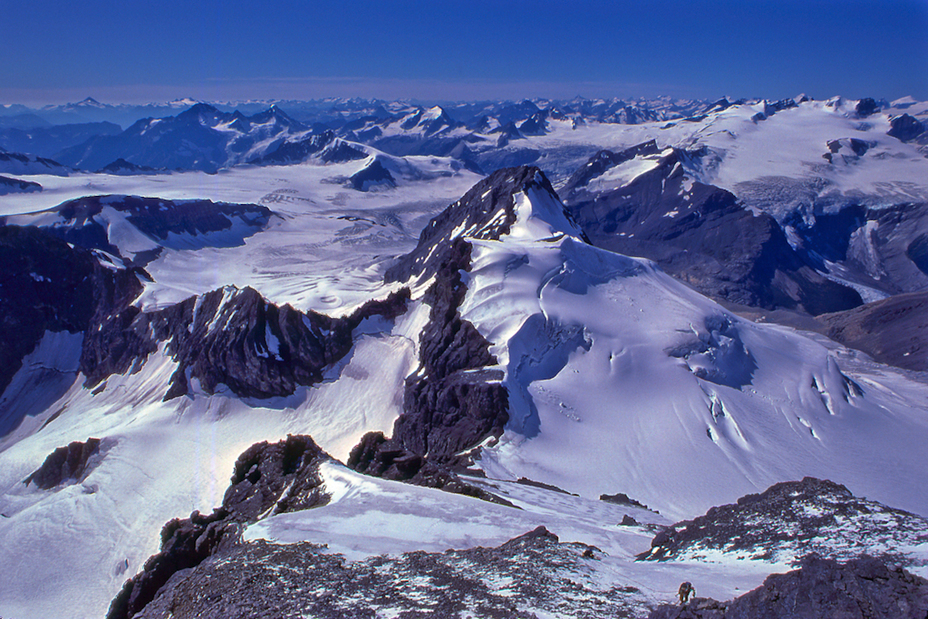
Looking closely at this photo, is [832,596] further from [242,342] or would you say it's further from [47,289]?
[47,289]

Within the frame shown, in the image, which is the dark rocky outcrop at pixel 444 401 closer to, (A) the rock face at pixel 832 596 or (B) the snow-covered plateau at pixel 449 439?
(B) the snow-covered plateau at pixel 449 439

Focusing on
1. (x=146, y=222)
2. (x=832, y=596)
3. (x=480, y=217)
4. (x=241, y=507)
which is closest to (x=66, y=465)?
(x=241, y=507)

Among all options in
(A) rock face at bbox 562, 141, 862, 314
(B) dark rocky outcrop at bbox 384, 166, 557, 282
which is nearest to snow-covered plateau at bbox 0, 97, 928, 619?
(B) dark rocky outcrop at bbox 384, 166, 557, 282

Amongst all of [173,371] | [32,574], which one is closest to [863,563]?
[32,574]

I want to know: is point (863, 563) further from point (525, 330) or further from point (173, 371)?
point (173, 371)

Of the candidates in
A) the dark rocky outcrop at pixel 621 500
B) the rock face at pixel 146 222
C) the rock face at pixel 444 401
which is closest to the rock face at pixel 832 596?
the rock face at pixel 444 401

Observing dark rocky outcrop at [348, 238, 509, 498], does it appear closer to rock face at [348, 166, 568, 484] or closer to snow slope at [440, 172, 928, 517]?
rock face at [348, 166, 568, 484]

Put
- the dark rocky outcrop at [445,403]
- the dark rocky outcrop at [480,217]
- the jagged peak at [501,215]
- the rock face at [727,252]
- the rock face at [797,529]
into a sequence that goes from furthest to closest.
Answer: the rock face at [727,252]
the dark rocky outcrop at [480,217]
the jagged peak at [501,215]
the dark rocky outcrop at [445,403]
the rock face at [797,529]
